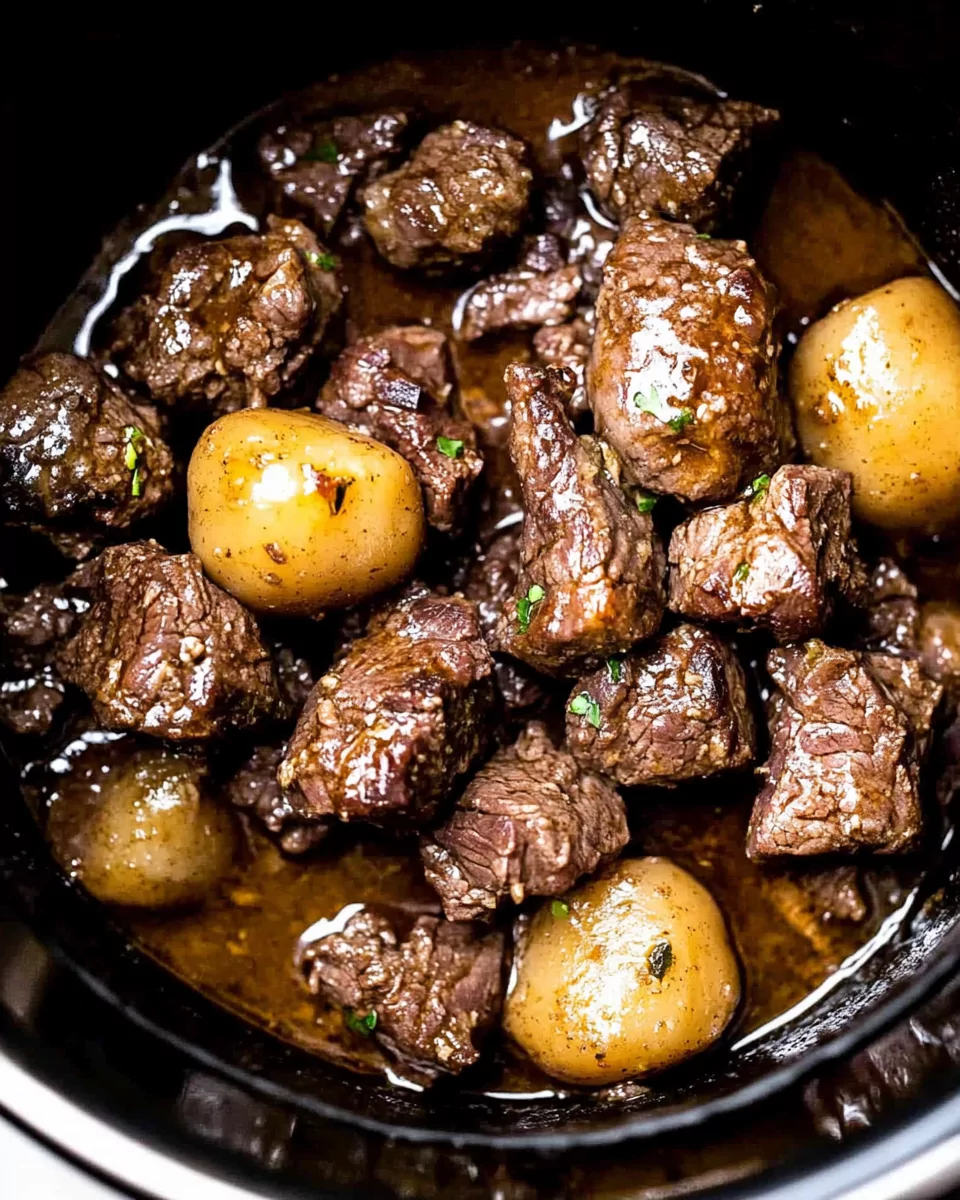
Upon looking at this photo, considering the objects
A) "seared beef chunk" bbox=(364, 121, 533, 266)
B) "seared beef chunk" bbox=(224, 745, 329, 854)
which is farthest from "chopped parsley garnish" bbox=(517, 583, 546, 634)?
"seared beef chunk" bbox=(364, 121, 533, 266)

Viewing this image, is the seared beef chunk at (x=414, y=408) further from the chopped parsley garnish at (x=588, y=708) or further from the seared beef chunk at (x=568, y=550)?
the chopped parsley garnish at (x=588, y=708)

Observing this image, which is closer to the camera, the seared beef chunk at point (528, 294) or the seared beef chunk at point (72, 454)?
the seared beef chunk at point (72, 454)

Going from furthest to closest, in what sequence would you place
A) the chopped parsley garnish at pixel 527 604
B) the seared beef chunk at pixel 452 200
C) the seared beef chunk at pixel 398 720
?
the seared beef chunk at pixel 452 200, the chopped parsley garnish at pixel 527 604, the seared beef chunk at pixel 398 720

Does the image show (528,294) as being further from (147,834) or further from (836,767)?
(147,834)

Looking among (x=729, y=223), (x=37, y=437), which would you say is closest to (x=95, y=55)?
(x=37, y=437)

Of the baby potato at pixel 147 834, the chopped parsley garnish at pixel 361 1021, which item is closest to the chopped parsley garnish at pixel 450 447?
the baby potato at pixel 147 834

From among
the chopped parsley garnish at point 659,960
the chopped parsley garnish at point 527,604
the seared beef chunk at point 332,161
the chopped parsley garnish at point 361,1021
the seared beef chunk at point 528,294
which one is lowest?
the chopped parsley garnish at point 361,1021

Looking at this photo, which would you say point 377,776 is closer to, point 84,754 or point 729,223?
point 84,754
